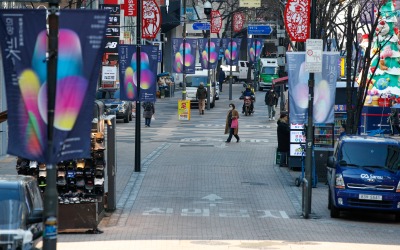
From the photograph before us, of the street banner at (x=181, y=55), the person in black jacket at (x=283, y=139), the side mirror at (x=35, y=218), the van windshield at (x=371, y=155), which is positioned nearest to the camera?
the side mirror at (x=35, y=218)

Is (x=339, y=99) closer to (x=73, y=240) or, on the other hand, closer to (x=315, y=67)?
(x=315, y=67)

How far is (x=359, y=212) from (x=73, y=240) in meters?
8.48

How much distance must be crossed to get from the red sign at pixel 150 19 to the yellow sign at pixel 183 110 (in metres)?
18.6

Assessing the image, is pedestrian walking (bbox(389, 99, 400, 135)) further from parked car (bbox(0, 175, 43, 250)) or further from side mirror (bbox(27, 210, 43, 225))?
side mirror (bbox(27, 210, 43, 225))

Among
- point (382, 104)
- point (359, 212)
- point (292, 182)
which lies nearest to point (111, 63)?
point (382, 104)

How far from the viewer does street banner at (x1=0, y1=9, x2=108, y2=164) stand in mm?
12688

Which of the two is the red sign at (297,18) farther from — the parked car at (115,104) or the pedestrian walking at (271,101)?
the pedestrian walking at (271,101)

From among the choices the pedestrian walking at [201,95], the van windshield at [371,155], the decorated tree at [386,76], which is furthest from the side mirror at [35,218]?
the pedestrian walking at [201,95]

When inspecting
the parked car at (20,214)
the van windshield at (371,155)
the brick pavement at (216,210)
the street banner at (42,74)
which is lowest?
the brick pavement at (216,210)

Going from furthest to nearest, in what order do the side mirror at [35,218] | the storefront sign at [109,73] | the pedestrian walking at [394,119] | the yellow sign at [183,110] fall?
1. the yellow sign at [183,110]
2. the storefront sign at [109,73]
3. the pedestrian walking at [394,119]
4. the side mirror at [35,218]

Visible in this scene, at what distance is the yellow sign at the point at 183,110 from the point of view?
57.5m

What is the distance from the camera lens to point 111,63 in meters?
58.1

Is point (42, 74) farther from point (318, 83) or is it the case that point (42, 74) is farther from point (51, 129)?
point (318, 83)

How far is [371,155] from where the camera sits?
2405 centimetres
